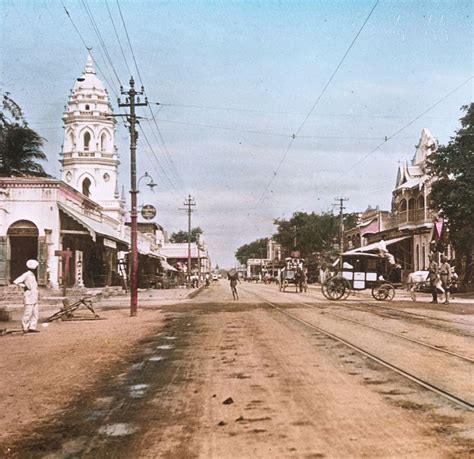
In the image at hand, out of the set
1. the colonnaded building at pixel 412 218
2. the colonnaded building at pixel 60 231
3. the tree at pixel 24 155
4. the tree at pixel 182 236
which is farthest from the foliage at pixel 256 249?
the tree at pixel 24 155

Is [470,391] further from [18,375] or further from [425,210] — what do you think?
[425,210]

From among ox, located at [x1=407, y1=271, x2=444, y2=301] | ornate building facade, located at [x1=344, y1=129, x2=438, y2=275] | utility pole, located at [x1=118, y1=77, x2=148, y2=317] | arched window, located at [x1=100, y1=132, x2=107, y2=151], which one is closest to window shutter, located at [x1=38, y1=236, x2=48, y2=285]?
utility pole, located at [x1=118, y1=77, x2=148, y2=317]

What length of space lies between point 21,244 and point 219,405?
2696cm

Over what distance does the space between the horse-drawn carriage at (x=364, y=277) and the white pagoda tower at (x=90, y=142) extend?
31.5 meters

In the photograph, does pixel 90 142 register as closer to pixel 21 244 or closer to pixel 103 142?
pixel 103 142

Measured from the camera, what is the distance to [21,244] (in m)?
31.1

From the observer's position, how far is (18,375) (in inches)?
346

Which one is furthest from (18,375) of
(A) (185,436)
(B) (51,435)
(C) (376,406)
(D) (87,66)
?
(D) (87,66)

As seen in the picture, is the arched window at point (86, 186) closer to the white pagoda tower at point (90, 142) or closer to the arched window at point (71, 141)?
the white pagoda tower at point (90, 142)

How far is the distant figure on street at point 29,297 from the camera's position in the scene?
46.9ft

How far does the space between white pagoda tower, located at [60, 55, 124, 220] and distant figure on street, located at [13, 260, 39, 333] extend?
128 feet

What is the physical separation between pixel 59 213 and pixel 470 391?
25.6 metres

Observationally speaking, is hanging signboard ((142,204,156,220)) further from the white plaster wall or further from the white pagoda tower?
the white pagoda tower

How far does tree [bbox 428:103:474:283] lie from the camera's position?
32591 mm
